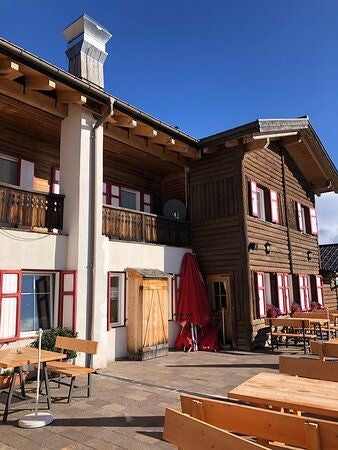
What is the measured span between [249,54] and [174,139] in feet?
10.7

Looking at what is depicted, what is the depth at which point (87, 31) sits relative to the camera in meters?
11.5

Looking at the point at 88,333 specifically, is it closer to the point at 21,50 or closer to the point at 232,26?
the point at 21,50

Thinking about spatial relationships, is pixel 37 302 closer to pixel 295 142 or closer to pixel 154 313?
pixel 154 313

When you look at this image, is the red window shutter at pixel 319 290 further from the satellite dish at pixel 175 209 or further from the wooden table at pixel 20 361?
the wooden table at pixel 20 361

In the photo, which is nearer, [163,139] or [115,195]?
[163,139]

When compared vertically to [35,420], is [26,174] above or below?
above

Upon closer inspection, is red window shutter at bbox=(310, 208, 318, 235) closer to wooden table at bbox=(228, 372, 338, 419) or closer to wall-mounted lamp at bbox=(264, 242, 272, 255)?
wall-mounted lamp at bbox=(264, 242, 272, 255)

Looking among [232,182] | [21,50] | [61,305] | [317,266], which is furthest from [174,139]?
[317,266]

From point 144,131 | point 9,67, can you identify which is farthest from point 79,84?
point 144,131

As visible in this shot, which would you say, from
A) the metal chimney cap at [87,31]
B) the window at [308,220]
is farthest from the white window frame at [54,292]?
the window at [308,220]

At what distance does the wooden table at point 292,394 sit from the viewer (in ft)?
10.3

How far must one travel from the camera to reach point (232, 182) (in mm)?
11227

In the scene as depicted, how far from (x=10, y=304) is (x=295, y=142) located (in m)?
11.8

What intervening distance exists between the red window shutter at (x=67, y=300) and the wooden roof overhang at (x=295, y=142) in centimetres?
628
